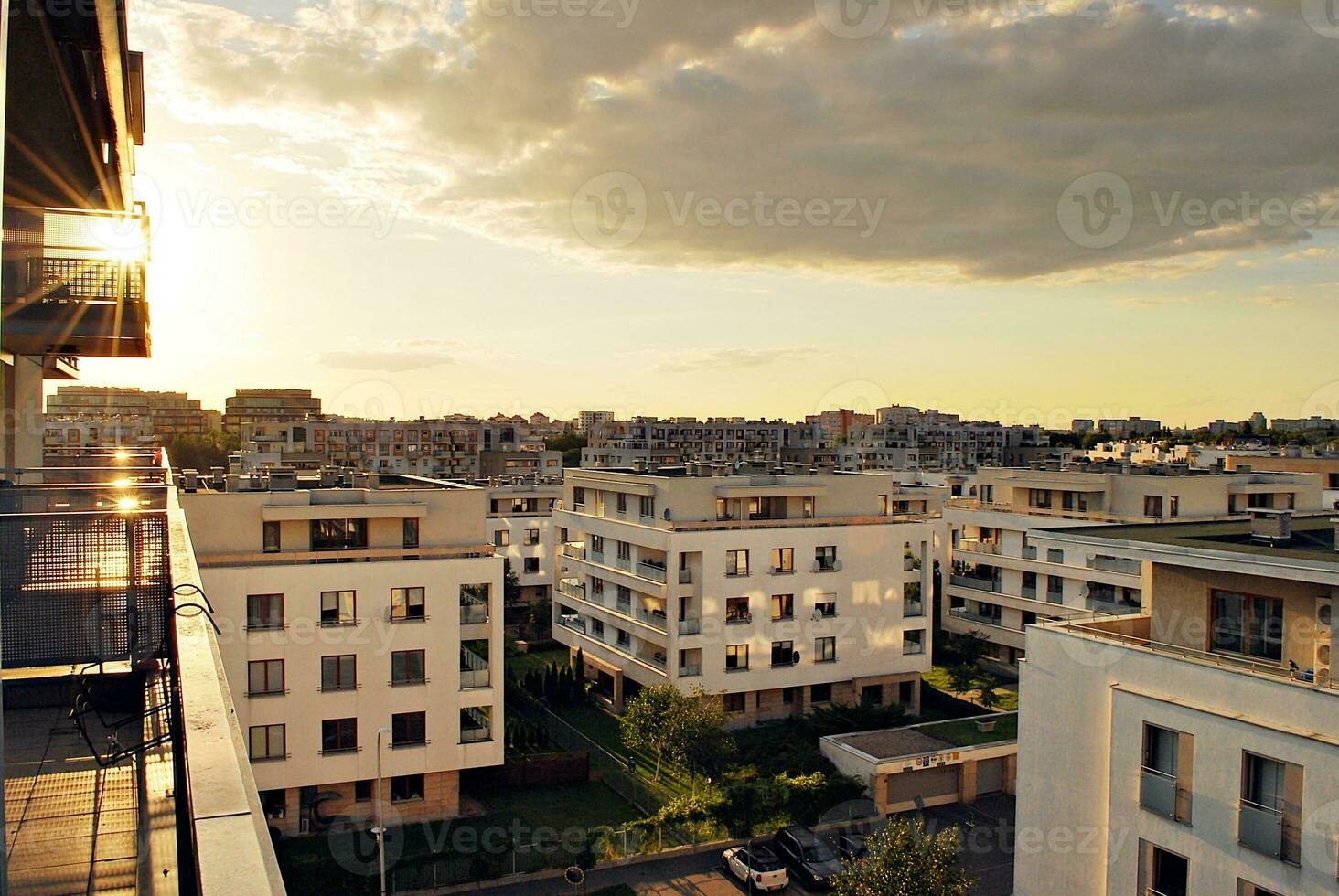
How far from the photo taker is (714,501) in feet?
98.3

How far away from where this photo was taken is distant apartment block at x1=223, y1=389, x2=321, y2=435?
126125 mm

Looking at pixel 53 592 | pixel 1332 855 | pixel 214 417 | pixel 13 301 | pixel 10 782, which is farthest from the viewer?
pixel 214 417

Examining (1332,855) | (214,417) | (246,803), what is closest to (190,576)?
(246,803)

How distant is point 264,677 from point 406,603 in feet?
10.8

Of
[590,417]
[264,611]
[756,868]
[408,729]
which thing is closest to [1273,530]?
[756,868]

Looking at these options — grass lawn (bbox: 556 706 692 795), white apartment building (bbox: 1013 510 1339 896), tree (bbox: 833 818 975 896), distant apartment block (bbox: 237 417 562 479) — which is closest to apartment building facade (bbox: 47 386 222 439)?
distant apartment block (bbox: 237 417 562 479)

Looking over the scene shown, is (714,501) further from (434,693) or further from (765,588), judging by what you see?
(434,693)

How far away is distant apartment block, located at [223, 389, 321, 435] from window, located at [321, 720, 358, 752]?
111247 millimetres

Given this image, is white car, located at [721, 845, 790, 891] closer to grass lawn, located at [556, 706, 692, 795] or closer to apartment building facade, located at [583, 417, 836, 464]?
grass lawn, located at [556, 706, 692, 795]

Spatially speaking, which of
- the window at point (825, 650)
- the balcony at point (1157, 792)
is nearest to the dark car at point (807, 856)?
the window at point (825, 650)

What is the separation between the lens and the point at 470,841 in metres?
21.0

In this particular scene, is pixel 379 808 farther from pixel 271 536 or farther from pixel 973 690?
pixel 973 690

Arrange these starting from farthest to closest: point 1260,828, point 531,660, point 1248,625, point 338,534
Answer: point 531,660
point 338,534
point 1248,625
point 1260,828

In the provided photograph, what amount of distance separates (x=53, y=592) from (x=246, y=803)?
123 inches
